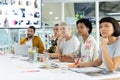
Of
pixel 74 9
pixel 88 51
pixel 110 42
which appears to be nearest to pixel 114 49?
pixel 110 42

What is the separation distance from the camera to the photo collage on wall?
17.1 feet

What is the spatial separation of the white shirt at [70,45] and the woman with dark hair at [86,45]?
0.20m

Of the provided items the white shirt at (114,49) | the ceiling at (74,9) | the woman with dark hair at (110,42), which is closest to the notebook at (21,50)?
the woman with dark hair at (110,42)

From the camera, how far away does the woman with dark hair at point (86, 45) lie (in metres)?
2.85

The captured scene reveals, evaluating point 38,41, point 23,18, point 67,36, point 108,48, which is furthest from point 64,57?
point 23,18

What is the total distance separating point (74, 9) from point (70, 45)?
3.31 m

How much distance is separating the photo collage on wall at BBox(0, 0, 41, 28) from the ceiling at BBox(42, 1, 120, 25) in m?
0.56

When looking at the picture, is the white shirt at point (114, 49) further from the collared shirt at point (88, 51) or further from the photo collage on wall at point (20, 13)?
the photo collage on wall at point (20, 13)

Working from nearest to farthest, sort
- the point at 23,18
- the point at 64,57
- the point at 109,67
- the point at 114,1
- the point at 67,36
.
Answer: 1. the point at 109,67
2. the point at 64,57
3. the point at 67,36
4. the point at 23,18
5. the point at 114,1

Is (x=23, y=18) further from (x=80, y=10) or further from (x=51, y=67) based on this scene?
(x=51, y=67)

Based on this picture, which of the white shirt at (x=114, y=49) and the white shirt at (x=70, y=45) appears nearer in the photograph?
the white shirt at (x=114, y=49)

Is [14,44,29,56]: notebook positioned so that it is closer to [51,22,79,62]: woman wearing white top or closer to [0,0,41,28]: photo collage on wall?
[51,22,79,62]: woman wearing white top

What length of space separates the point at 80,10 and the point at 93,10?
37cm

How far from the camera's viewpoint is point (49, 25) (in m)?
6.27
